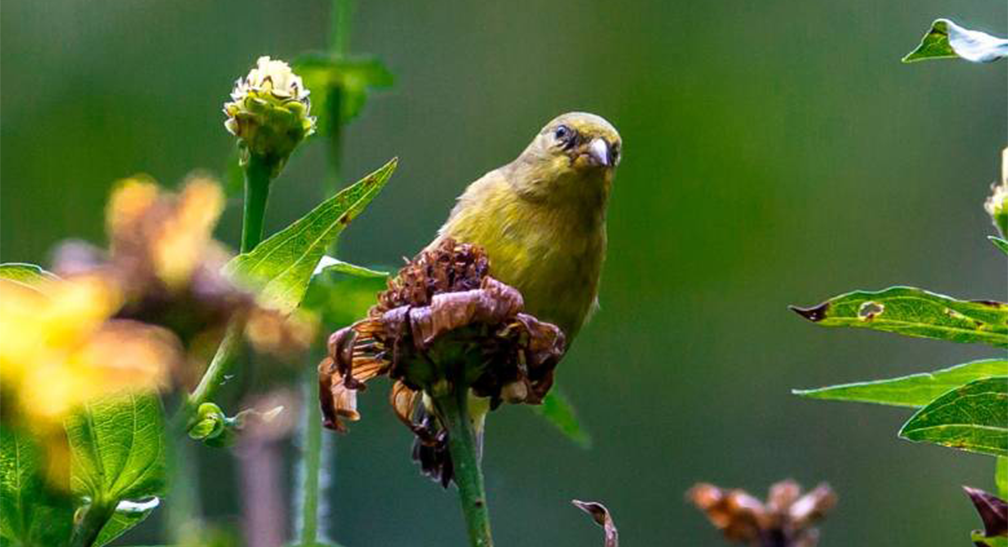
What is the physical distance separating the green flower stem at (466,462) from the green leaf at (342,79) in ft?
4.03

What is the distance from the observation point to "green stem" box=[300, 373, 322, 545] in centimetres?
178

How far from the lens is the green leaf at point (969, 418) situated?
1.40 m

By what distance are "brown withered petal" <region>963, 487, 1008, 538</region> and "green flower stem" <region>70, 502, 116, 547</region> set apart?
25.8 inches

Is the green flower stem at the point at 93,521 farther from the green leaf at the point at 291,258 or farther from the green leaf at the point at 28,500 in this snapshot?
the green leaf at the point at 291,258

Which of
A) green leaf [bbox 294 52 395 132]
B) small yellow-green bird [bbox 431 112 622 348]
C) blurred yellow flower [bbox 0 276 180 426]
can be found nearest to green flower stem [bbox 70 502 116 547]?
A: blurred yellow flower [bbox 0 276 180 426]

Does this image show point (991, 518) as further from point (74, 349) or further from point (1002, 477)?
point (74, 349)

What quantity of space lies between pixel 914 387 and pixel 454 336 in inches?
19.5

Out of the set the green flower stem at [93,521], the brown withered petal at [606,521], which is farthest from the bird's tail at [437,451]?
the green flower stem at [93,521]

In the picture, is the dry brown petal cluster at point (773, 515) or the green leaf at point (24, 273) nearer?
the green leaf at point (24, 273)

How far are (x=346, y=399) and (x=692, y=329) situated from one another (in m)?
7.08

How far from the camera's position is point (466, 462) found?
4.21ft

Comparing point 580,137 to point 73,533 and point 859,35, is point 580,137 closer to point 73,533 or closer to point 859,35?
point 73,533

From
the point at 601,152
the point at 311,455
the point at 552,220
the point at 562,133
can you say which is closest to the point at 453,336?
the point at 311,455

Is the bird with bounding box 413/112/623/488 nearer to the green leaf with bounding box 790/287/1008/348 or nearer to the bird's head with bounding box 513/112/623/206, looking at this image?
the bird's head with bounding box 513/112/623/206
